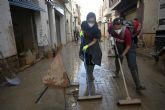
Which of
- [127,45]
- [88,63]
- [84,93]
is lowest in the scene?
[84,93]

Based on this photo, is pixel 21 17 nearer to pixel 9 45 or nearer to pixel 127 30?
pixel 9 45

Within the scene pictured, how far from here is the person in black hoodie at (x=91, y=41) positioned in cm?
379

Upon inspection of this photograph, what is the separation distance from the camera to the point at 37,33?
26.4 ft

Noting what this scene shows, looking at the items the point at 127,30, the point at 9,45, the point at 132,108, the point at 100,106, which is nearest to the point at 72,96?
the point at 100,106

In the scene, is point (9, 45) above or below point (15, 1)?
below

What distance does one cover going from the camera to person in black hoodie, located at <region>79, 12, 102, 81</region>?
3787mm

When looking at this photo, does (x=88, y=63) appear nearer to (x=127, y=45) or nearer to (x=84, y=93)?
(x=84, y=93)

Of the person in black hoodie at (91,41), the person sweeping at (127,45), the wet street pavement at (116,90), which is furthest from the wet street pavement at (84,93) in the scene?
the person in black hoodie at (91,41)

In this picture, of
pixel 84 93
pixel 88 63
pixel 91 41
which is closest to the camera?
pixel 84 93

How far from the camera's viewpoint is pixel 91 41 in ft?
12.9

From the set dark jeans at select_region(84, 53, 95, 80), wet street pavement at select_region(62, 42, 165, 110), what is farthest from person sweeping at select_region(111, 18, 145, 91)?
dark jeans at select_region(84, 53, 95, 80)

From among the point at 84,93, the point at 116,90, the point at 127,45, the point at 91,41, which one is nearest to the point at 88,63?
the point at 91,41

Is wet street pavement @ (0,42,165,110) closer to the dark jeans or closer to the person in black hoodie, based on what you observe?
the dark jeans

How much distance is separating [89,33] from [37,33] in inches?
194
